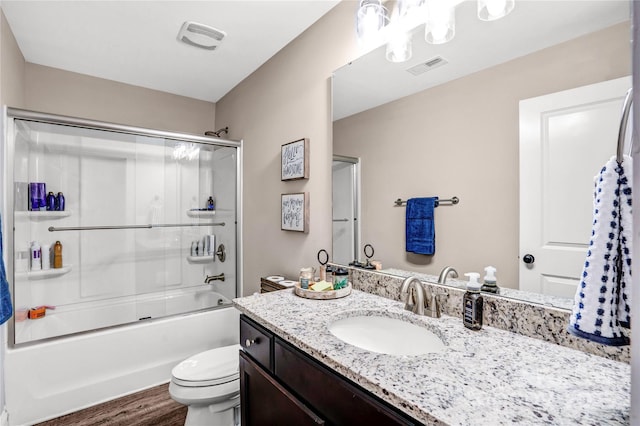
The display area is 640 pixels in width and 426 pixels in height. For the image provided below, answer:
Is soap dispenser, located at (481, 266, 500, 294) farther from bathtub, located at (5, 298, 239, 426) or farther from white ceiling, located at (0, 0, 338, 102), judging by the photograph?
bathtub, located at (5, 298, 239, 426)

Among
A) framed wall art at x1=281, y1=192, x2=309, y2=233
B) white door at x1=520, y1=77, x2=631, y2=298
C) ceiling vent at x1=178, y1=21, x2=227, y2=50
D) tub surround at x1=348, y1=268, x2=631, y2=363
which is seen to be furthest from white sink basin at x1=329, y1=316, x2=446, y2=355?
ceiling vent at x1=178, y1=21, x2=227, y2=50

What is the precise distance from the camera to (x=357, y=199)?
1604mm

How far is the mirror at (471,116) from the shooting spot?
0.87 metres

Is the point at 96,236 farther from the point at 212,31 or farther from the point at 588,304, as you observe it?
the point at 588,304

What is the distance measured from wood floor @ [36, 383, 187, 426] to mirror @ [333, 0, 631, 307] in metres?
1.64

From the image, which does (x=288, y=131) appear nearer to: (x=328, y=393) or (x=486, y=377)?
(x=328, y=393)

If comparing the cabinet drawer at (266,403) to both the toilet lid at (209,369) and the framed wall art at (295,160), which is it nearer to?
the toilet lid at (209,369)

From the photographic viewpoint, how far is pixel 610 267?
601mm

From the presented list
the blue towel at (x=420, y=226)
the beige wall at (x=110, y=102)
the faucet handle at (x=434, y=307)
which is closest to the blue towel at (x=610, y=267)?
the faucet handle at (x=434, y=307)

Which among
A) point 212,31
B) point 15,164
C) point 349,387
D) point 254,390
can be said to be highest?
point 212,31

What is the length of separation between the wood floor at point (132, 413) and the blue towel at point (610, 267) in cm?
211

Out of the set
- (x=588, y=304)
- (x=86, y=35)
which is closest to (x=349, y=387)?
(x=588, y=304)

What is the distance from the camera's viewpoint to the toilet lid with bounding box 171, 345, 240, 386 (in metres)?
1.52

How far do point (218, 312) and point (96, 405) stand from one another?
0.94 m
